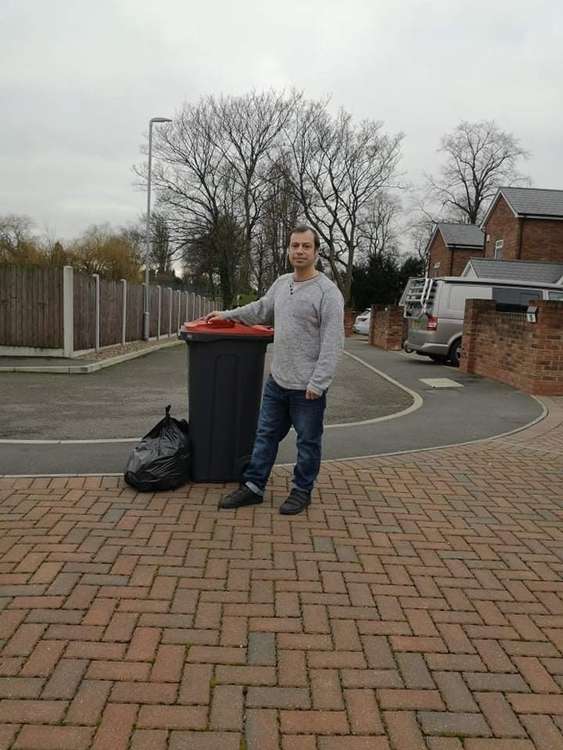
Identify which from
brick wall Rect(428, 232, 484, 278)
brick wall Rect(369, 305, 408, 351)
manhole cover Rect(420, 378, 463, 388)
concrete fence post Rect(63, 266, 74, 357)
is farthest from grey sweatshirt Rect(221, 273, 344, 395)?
brick wall Rect(428, 232, 484, 278)

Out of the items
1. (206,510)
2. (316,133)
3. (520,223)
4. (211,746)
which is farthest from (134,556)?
(316,133)

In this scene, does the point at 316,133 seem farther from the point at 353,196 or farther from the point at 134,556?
the point at 134,556

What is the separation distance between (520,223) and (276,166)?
62.4 feet

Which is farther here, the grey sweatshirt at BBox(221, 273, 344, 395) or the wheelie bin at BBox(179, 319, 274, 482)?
the wheelie bin at BBox(179, 319, 274, 482)

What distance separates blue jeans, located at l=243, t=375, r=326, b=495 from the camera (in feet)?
13.9

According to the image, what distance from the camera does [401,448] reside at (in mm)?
6422

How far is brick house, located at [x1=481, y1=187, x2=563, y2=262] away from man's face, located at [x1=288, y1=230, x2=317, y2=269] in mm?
29465

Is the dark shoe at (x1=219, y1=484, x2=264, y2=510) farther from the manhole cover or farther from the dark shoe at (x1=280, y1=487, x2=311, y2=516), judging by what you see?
the manhole cover

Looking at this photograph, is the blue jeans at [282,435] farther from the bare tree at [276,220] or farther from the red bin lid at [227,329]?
the bare tree at [276,220]

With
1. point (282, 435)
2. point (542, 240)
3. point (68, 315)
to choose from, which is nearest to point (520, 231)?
point (542, 240)

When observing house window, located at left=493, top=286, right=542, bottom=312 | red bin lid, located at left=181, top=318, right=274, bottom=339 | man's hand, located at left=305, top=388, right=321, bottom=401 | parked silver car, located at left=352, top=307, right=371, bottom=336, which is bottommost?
parked silver car, located at left=352, top=307, right=371, bottom=336

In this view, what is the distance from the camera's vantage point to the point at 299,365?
13.5ft

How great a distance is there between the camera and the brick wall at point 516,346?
1030 cm

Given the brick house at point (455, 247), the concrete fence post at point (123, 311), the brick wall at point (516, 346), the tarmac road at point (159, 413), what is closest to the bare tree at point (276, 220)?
the brick house at point (455, 247)
